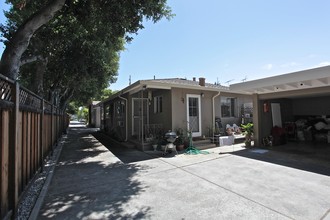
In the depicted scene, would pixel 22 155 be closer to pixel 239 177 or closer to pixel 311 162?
pixel 239 177

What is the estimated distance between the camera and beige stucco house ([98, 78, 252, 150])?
954 centimetres

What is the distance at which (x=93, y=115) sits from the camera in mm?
32750

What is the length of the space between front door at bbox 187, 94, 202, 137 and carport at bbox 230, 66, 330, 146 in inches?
79.4

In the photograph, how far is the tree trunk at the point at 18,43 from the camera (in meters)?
4.11

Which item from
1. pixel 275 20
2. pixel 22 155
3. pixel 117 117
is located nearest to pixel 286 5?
pixel 275 20

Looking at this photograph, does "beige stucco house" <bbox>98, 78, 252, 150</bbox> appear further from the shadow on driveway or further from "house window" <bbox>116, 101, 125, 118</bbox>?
the shadow on driveway

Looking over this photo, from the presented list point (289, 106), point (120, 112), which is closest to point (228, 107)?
point (289, 106)

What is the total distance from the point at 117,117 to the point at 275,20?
10.6 m

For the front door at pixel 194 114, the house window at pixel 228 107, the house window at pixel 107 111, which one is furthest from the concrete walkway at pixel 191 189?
Result: the house window at pixel 107 111

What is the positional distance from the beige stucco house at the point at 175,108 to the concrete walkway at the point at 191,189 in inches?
125

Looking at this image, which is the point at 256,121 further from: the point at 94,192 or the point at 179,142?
the point at 94,192

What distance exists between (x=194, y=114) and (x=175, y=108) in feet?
4.46

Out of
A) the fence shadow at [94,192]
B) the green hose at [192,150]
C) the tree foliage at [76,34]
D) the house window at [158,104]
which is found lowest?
the fence shadow at [94,192]

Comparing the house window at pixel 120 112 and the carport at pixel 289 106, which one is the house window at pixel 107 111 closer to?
the house window at pixel 120 112
